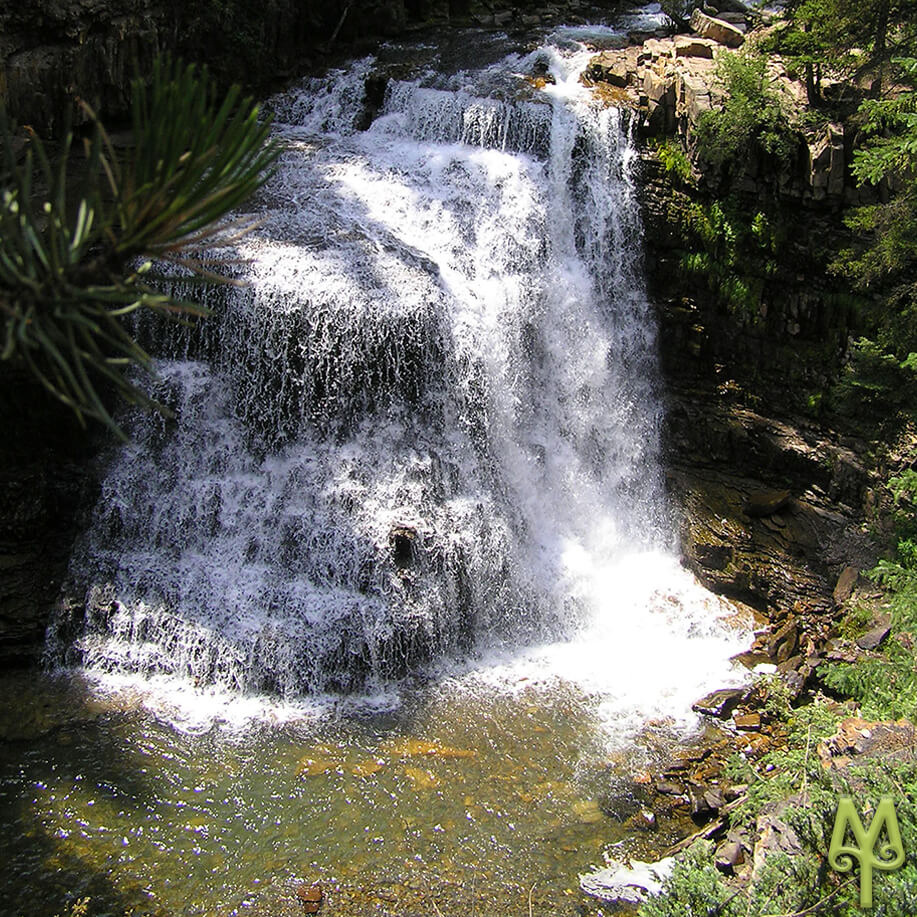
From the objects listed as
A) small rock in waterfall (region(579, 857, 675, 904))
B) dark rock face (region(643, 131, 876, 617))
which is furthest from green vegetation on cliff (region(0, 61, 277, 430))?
dark rock face (region(643, 131, 876, 617))

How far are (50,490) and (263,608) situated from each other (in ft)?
11.1

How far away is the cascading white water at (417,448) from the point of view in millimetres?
10297

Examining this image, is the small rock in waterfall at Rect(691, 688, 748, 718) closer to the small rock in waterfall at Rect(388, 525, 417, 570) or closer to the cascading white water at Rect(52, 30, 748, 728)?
the cascading white water at Rect(52, 30, 748, 728)

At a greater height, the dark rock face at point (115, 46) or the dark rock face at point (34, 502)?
the dark rock face at point (115, 46)

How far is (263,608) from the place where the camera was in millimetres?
10328

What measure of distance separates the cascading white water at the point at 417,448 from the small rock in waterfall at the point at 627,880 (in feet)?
8.00

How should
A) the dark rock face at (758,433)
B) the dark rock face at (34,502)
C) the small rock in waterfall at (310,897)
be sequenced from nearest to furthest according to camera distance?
the small rock in waterfall at (310,897) < the dark rock face at (34,502) < the dark rock face at (758,433)

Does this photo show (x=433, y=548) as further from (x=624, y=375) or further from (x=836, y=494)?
(x=836, y=494)

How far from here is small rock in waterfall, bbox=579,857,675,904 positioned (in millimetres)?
7164

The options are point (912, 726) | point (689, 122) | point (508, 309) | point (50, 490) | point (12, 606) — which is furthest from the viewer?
point (689, 122)

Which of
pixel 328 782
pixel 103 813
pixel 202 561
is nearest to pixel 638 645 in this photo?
pixel 328 782

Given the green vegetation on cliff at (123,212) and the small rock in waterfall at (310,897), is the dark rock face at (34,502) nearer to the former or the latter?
the small rock in waterfall at (310,897)

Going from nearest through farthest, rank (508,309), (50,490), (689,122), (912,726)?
(912,726) < (50,490) < (508,309) < (689,122)

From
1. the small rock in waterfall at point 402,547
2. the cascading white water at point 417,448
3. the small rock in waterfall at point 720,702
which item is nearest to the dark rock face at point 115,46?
the cascading white water at point 417,448
